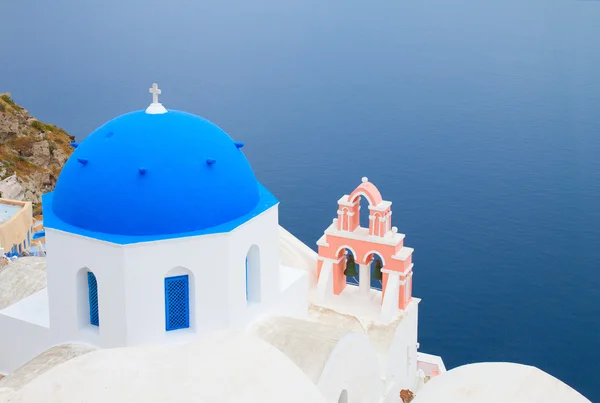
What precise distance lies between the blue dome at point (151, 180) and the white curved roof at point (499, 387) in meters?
4.51

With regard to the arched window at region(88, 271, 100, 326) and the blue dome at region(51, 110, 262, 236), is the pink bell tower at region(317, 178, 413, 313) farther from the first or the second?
the arched window at region(88, 271, 100, 326)

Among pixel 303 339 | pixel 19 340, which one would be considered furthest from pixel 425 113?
pixel 19 340

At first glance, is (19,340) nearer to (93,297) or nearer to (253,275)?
(93,297)

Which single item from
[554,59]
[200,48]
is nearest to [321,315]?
[554,59]

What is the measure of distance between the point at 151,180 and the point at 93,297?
2.21 meters

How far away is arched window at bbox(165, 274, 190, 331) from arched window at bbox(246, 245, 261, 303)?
130 cm

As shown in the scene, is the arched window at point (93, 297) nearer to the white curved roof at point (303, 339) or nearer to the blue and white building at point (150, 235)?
the blue and white building at point (150, 235)

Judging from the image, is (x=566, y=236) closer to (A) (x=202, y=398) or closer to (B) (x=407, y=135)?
(B) (x=407, y=135)

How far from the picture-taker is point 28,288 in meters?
14.5

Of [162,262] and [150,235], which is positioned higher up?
[150,235]

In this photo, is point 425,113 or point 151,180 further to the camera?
point 425,113

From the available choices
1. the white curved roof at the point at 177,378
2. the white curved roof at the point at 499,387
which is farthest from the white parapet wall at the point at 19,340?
the white curved roof at the point at 499,387

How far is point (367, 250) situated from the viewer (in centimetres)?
1714

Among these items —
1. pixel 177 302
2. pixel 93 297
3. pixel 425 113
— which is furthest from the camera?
pixel 425 113
